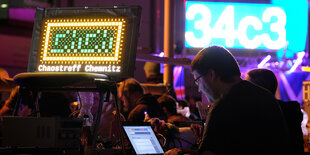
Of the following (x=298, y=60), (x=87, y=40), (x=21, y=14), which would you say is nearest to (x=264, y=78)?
(x=87, y=40)

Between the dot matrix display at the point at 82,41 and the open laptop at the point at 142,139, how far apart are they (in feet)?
1.84

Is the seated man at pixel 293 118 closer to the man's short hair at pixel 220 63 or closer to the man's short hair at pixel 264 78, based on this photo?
the man's short hair at pixel 264 78

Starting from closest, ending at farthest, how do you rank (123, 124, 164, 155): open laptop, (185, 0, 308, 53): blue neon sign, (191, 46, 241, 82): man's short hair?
1. (191, 46, 241, 82): man's short hair
2. (123, 124, 164, 155): open laptop
3. (185, 0, 308, 53): blue neon sign

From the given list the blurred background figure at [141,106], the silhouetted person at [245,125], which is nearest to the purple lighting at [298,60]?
the blurred background figure at [141,106]

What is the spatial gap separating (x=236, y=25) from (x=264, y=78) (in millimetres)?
4469

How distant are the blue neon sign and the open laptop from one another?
476 cm

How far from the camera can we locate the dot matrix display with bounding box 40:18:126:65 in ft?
7.45

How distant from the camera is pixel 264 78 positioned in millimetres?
3463

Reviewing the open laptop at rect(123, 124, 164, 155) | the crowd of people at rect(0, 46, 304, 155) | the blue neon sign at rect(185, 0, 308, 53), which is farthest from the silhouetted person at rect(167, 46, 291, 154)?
the blue neon sign at rect(185, 0, 308, 53)

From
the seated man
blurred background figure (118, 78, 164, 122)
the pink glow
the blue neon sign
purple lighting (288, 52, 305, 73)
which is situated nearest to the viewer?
the seated man

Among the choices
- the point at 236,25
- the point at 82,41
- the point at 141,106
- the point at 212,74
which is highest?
the point at 236,25

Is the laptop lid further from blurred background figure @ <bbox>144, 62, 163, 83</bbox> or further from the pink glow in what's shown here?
the pink glow

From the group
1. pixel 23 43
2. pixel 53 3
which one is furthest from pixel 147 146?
pixel 23 43

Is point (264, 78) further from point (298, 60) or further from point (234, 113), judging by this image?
point (298, 60)
